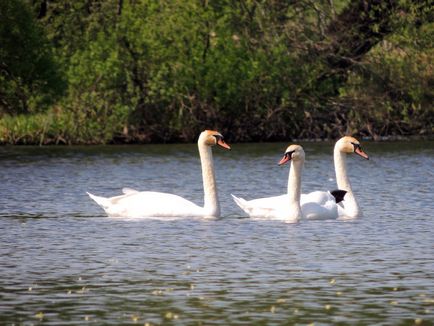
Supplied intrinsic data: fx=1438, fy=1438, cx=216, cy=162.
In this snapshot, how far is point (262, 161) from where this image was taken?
42125 millimetres

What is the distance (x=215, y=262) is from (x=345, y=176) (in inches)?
303

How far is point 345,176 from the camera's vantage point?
81.7 feet

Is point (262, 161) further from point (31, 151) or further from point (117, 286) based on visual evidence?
point (117, 286)

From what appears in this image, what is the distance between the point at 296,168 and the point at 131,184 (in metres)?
10.9

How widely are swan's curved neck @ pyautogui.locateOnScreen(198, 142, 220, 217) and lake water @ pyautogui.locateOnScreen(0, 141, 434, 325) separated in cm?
35

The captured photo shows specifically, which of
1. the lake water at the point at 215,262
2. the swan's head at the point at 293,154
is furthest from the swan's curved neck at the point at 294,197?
the swan's head at the point at 293,154

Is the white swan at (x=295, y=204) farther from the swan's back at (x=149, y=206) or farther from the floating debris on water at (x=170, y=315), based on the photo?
the floating debris on water at (x=170, y=315)

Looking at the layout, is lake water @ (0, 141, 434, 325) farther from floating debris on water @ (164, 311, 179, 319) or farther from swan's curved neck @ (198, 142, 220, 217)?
swan's curved neck @ (198, 142, 220, 217)

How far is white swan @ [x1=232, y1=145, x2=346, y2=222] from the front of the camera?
23.0m

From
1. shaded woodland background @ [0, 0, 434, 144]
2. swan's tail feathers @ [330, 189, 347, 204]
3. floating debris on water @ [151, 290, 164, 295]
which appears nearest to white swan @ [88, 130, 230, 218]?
swan's tail feathers @ [330, 189, 347, 204]

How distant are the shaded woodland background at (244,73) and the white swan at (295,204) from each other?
29654mm

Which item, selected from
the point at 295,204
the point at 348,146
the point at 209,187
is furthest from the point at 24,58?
the point at 295,204

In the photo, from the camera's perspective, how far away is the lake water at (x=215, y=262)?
13.7 metres

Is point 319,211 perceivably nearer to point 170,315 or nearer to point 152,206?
point 152,206
